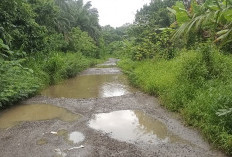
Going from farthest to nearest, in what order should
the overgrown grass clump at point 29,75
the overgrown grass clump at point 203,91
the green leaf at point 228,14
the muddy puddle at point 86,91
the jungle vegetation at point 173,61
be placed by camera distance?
the muddy puddle at point 86,91 → the overgrown grass clump at point 29,75 → the overgrown grass clump at point 203,91 → the jungle vegetation at point 173,61 → the green leaf at point 228,14

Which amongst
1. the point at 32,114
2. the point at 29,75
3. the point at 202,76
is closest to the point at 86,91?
the point at 29,75

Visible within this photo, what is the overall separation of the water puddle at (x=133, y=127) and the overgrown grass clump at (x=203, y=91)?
63 cm

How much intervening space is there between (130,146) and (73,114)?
2136 millimetres

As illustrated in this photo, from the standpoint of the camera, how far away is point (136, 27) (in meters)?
14.1

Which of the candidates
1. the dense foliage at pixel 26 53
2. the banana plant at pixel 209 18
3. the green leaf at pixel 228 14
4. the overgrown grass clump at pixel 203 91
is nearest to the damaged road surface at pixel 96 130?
the overgrown grass clump at pixel 203 91

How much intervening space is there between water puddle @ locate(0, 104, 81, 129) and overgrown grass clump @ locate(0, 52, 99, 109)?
0.33m

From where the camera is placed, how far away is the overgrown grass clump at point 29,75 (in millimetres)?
6085

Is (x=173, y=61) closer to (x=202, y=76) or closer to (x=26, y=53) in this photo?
(x=202, y=76)

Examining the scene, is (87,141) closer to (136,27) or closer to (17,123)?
(17,123)

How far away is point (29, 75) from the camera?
8.20 metres

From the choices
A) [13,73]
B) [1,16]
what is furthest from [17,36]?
[13,73]

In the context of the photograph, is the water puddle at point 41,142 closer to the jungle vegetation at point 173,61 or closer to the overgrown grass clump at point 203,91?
the jungle vegetation at point 173,61

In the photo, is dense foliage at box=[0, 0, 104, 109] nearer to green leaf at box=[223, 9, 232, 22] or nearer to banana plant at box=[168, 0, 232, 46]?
banana plant at box=[168, 0, 232, 46]

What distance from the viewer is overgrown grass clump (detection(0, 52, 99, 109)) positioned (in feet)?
20.0
